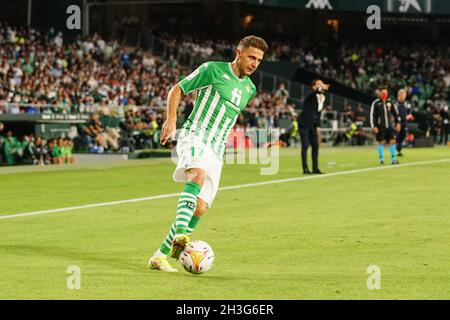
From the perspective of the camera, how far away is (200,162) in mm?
10203

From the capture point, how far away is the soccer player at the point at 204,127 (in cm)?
1011

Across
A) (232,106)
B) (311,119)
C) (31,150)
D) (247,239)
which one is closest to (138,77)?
(31,150)

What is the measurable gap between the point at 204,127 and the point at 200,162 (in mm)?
417

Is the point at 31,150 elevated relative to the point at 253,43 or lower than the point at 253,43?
lower

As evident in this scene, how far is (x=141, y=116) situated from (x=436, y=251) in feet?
85.5

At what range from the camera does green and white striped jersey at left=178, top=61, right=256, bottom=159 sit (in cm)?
1033

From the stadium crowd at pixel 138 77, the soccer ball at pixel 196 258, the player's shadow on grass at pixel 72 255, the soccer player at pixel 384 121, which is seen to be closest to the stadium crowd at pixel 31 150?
the stadium crowd at pixel 138 77

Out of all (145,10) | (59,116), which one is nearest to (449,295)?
(59,116)

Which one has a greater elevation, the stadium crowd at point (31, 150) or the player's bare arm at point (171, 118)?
the player's bare arm at point (171, 118)

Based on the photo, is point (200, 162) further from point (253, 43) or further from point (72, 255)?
point (72, 255)

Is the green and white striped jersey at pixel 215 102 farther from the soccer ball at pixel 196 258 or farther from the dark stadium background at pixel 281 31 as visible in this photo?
the dark stadium background at pixel 281 31

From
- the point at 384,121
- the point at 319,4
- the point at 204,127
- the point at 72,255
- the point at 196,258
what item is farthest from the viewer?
the point at 319,4

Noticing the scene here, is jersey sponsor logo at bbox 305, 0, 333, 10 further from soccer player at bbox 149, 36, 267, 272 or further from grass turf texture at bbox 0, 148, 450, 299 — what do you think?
soccer player at bbox 149, 36, 267, 272
